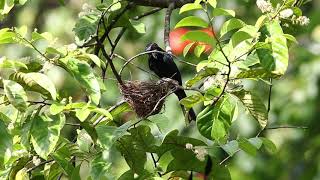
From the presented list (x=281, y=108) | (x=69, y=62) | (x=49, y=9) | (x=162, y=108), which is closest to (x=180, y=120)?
(x=281, y=108)

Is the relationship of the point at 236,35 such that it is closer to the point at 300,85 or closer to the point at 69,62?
the point at 69,62

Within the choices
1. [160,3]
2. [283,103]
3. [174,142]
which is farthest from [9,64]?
[283,103]

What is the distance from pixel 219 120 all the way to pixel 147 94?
517 millimetres

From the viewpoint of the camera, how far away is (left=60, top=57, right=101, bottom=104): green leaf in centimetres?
226

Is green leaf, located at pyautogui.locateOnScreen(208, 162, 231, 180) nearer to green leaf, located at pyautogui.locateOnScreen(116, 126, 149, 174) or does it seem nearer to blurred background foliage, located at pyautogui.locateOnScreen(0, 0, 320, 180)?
green leaf, located at pyautogui.locateOnScreen(116, 126, 149, 174)

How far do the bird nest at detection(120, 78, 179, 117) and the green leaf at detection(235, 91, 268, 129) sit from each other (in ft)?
1.20

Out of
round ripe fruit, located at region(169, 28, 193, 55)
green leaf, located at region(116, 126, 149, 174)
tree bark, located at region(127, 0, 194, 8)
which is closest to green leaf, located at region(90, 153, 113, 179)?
green leaf, located at region(116, 126, 149, 174)

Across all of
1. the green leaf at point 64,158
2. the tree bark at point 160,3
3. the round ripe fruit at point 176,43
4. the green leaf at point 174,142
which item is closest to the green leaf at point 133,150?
the green leaf at point 174,142

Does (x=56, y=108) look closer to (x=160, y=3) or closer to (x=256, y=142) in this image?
(x=256, y=142)

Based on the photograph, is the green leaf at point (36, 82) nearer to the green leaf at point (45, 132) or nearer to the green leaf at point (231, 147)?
the green leaf at point (45, 132)

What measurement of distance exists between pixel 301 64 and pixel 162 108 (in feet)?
4.16

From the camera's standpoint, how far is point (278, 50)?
2.14 meters

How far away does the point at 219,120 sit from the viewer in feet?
7.45

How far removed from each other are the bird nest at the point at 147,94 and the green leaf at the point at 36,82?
1.57 ft
